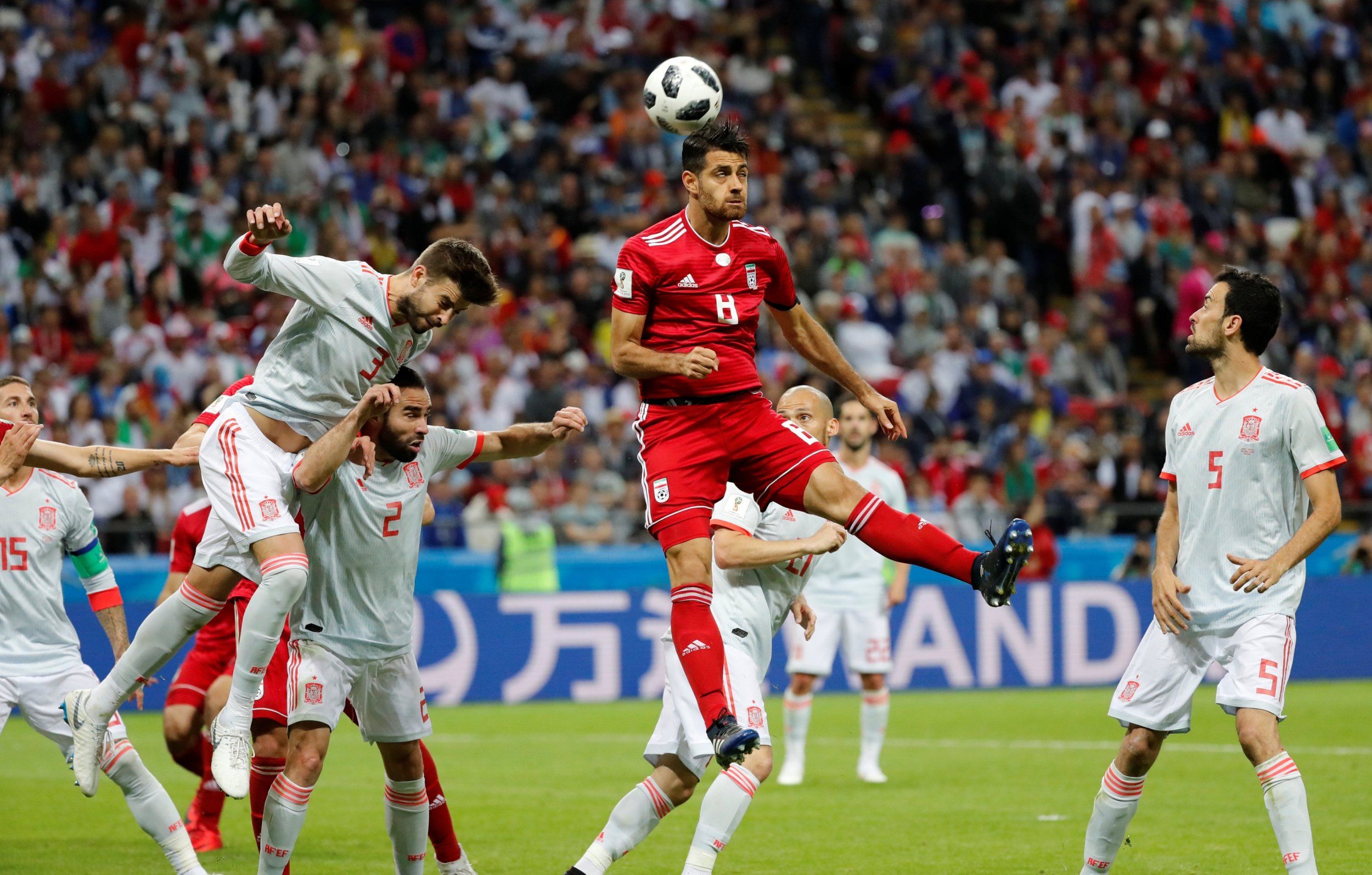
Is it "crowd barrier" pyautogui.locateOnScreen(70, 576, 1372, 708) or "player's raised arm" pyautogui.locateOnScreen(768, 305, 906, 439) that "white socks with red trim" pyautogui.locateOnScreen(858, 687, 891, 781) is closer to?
"crowd barrier" pyautogui.locateOnScreen(70, 576, 1372, 708)

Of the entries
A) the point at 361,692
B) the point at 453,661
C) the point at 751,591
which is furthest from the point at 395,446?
the point at 453,661

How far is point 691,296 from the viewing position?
7230 mm

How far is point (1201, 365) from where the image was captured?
2344 cm

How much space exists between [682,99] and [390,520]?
Result: 94.0 inches

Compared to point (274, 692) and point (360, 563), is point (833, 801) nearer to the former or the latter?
point (274, 692)

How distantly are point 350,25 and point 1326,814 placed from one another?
1810 cm

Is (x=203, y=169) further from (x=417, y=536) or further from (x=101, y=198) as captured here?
(x=417, y=536)

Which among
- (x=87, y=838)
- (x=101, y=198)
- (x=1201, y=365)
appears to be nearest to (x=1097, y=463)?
(x=1201, y=365)

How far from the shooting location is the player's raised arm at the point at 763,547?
24.7 ft

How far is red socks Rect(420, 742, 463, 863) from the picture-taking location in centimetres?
787

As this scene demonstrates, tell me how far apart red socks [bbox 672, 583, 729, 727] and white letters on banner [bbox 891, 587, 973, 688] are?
11.1 metres

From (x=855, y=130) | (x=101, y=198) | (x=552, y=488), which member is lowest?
(x=552, y=488)

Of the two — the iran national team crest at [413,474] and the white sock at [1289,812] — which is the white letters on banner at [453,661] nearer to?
the iran national team crest at [413,474]

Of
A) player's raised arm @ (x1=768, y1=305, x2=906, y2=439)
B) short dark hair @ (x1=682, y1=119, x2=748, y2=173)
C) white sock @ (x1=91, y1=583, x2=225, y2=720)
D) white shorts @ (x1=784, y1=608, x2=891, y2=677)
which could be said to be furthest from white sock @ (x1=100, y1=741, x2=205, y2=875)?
white shorts @ (x1=784, y1=608, x2=891, y2=677)
